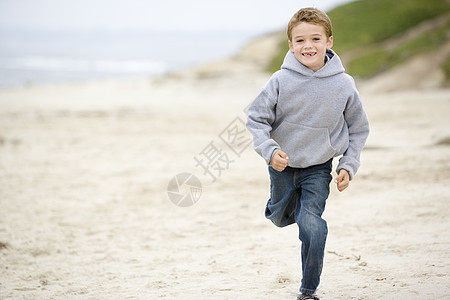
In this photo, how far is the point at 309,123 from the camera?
2.59 m

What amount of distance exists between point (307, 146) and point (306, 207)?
0.33 metres

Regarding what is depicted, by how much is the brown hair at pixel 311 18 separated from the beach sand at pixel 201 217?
1.50 m

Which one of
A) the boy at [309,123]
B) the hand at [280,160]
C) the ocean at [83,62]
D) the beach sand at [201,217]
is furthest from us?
the ocean at [83,62]

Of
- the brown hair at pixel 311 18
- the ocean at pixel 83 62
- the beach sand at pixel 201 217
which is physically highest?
the ocean at pixel 83 62

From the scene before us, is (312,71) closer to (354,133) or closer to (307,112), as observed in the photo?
(307,112)

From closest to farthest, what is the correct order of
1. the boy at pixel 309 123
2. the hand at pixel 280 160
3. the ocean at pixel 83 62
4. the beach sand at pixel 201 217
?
the hand at pixel 280 160 → the boy at pixel 309 123 → the beach sand at pixel 201 217 → the ocean at pixel 83 62

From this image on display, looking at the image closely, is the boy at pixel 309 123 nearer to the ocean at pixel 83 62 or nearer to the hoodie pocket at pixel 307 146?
the hoodie pocket at pixel 307 146

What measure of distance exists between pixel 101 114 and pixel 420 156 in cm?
848

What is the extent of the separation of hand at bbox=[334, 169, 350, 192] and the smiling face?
0.60 metres

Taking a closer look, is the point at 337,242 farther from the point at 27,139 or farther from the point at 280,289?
the point at 27,139

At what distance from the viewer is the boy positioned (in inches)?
101

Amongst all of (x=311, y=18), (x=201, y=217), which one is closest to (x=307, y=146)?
(x=311, y=18)

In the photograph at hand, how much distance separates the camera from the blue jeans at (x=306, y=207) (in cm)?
252

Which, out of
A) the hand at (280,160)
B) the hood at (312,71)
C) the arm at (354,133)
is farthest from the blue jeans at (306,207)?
the hood at (312,71)
